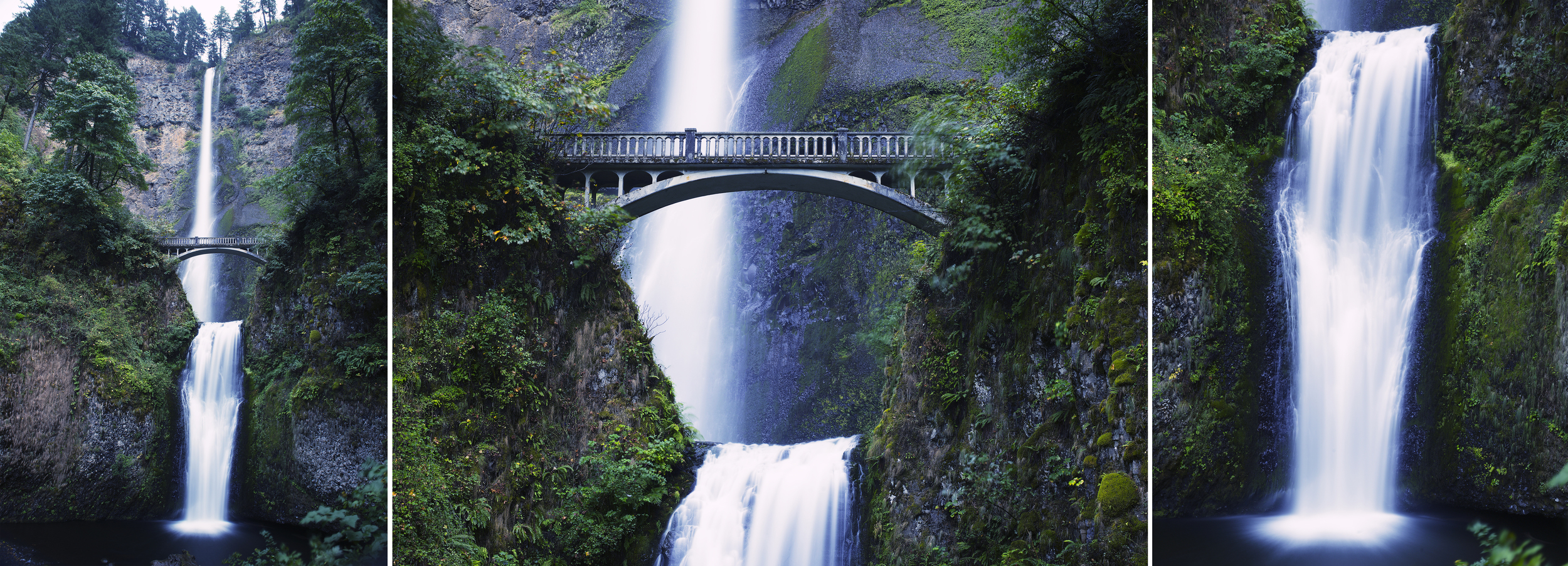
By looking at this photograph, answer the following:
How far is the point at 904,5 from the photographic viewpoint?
9898 mm

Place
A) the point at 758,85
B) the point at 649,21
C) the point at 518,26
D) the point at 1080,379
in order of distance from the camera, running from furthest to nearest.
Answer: the point at 649,21
the point at 758,85
the point at 518,26
the point at 1080,379

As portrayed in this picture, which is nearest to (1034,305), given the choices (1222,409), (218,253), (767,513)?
(1222,409)

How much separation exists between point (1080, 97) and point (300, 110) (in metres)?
4.51

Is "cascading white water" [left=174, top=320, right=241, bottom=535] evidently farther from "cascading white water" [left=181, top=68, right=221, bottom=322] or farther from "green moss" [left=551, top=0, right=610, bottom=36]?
"green moss" [left=551, top=0, right=610, bottom=36]

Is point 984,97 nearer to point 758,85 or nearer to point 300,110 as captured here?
point 300,110

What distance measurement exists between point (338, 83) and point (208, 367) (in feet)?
5.01

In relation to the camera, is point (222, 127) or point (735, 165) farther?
point (735, 165)

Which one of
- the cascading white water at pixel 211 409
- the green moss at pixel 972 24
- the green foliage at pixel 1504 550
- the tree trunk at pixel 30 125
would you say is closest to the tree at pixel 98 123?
the tree trunk at pixel 30 125

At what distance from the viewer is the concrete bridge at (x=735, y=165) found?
372 inches

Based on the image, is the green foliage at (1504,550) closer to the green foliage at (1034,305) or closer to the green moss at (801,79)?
the green foliage at (1034,305)

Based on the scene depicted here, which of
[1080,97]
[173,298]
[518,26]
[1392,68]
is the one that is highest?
[518,26]

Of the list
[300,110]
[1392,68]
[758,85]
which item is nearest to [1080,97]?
[1392,68]

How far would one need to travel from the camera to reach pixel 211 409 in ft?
11.8

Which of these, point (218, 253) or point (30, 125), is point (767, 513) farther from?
point (30, 125)
